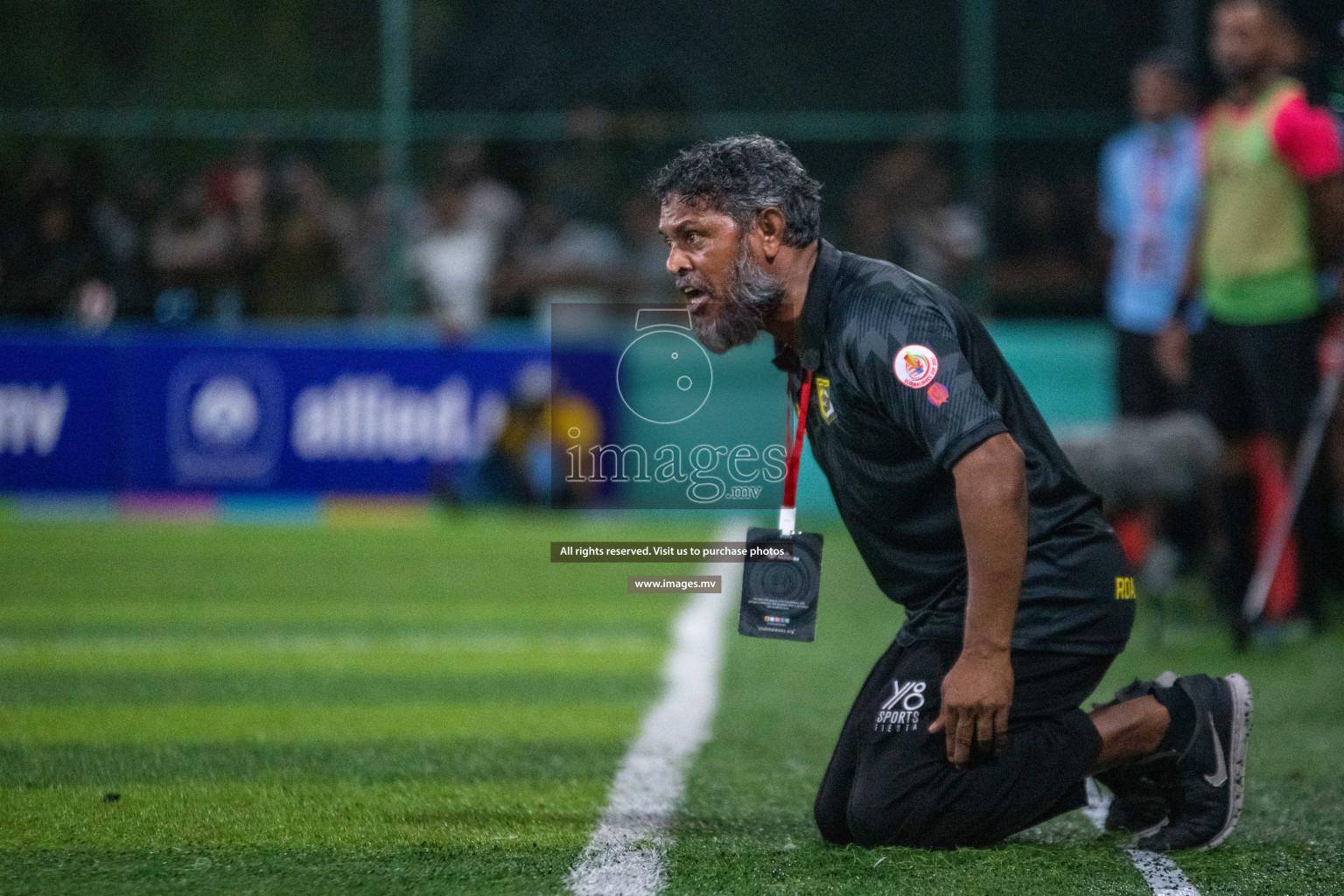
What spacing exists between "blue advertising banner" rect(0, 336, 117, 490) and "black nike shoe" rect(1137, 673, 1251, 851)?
11.0 meters

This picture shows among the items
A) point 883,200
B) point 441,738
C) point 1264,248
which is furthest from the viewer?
point 883,200

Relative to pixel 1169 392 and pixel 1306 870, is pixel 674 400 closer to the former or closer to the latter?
pixel 1169 392

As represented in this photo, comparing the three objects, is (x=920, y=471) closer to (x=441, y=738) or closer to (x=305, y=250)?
(x=441, y=738)

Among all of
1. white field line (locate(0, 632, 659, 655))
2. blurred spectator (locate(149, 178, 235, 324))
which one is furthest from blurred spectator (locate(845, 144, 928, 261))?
white field line (locate(0, 632, 659, 655))

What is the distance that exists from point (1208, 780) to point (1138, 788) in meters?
0.21

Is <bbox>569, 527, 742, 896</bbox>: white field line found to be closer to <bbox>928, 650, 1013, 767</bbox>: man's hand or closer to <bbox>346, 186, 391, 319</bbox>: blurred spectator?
<bbox>928, 650, 1013, 767</bbox>: man's hand

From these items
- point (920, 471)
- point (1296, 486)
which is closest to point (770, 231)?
point (920, 471)

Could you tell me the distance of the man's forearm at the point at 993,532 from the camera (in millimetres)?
3320

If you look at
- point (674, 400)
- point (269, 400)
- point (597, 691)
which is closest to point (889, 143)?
point (674, 400)

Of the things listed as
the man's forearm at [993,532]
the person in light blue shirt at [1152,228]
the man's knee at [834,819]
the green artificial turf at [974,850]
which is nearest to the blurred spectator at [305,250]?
the person in light blue shirt at [1152,228]

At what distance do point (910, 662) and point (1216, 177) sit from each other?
170 inches

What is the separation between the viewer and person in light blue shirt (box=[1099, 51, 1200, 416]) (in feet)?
28.5

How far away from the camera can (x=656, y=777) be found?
4633 mm

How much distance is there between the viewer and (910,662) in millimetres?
3801
